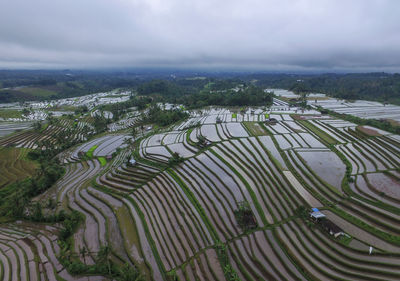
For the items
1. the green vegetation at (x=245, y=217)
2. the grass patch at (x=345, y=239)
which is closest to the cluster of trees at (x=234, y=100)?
the green vegetation at (x=245, y=217)

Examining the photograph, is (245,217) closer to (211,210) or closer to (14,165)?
(211,210)

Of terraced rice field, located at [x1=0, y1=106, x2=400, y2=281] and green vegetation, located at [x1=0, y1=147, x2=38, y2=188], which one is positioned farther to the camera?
green vegetation, located at [x1=0, y1=147, x2=38, y2=188]

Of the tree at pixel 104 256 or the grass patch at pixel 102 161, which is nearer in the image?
the tree at pixel 104 256

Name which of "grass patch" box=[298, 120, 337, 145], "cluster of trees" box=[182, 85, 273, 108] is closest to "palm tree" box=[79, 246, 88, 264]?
"grass patch" box=[298, 120, 337, 145]

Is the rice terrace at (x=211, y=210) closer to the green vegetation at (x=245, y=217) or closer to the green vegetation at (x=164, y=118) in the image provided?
the green vegetation at (x=245, y=217)

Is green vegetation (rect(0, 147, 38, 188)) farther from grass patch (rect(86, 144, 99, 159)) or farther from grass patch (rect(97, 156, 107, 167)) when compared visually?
grass patch (rect(97, 156, 107, 167))

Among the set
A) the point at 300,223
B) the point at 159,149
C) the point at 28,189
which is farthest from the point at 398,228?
the point at 28,189
